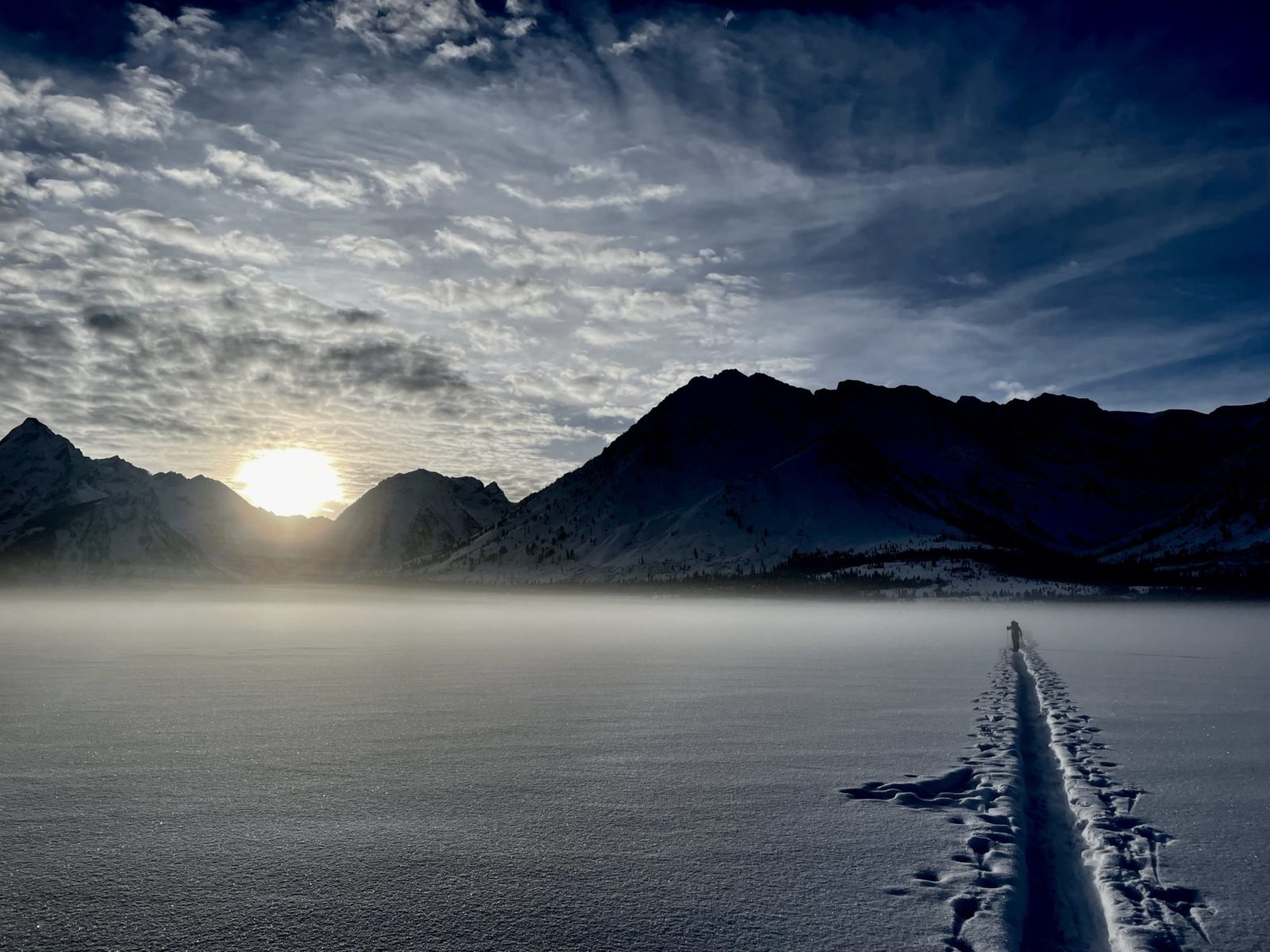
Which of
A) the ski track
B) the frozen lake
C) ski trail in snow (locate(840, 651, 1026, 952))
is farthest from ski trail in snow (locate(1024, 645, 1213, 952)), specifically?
ski trail in snow (locate(840, 651, 1026, 952))

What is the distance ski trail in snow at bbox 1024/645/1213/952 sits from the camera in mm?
6129

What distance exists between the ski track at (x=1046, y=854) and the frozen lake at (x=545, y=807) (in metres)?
0.08

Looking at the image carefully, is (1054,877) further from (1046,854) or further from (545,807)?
(545,807)

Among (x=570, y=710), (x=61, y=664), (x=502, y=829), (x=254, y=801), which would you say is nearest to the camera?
(x=502, y=829)

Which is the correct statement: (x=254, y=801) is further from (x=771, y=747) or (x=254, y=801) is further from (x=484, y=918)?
(x=771, y=747)

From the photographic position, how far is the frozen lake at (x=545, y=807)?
6219 millimetres

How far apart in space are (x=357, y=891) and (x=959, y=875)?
5116 mm

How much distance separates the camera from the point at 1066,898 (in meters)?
6.94

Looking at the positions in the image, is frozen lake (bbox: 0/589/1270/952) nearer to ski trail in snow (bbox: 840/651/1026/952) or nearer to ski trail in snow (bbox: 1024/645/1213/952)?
ski trail in snow (bbox: 840/651/1026/952)

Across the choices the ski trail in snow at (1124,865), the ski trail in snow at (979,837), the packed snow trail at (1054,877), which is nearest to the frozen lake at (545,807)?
the ski trail in snow at (979,837)

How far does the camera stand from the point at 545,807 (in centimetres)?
932

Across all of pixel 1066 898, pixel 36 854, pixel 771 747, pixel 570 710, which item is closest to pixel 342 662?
pixel 570 710

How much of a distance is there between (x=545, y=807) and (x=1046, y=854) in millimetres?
5160

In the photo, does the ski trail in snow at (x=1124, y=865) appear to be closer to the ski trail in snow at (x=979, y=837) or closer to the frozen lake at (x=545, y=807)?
the frozen lake at (x=545, y=807)
